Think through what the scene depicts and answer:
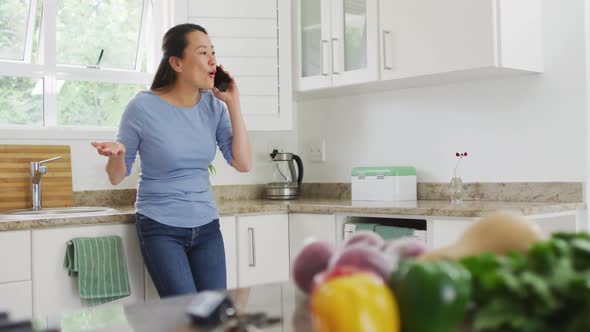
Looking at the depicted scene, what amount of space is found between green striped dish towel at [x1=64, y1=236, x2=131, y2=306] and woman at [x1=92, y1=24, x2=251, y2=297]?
149 mm

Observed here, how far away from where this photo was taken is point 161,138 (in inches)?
107

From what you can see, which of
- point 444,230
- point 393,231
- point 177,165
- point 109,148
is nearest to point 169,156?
point 177,165

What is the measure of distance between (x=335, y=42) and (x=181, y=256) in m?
1.43

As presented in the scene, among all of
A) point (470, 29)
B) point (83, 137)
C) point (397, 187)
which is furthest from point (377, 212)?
point (83, 137)

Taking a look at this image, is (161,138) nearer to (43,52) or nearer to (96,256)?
(96,256)

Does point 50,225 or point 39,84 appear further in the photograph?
point 39,84

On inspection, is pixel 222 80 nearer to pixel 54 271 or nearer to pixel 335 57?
pixel 335 57

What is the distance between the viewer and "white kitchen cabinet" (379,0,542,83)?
2.92m

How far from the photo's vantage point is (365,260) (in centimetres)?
83

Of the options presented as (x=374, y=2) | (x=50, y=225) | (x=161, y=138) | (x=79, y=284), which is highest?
(x=374, y=2)

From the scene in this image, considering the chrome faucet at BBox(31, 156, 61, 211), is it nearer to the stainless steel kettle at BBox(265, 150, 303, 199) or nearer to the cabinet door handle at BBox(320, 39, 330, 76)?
the stainless steel kettle at BBox(265, 150, 303, 199)

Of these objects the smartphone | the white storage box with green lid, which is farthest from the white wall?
the smartphone

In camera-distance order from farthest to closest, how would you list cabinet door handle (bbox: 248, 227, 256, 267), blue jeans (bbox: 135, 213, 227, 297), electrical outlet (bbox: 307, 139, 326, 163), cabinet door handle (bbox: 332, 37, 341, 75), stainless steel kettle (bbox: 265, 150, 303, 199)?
electrical outlet (bbox: 307, 139, 326, 163) < stainless steel kettle (bbox: 265, 150, 303, 199) < cabinet door handle (bbox: 332, 37, 341, 75) < cabinet door handle (bbox: 248, 227, 256, 267) < blue jeans (bbox: 135, 213, 227, 297)

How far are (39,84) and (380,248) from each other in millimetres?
2943
